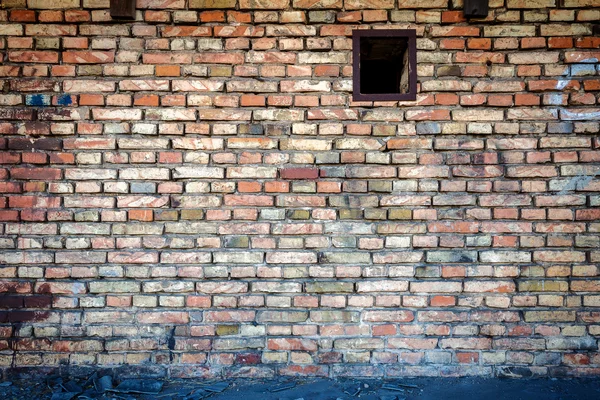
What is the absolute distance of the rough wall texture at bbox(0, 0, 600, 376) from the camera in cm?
232

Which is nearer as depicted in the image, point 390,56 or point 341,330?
point 341,330

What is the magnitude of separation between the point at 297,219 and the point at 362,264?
51cm

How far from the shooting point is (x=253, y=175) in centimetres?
234

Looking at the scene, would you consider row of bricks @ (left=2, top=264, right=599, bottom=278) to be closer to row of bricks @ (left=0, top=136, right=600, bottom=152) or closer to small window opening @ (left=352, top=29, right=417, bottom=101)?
row of bricks @ (left=0, top=136, right=600, bottom=152)

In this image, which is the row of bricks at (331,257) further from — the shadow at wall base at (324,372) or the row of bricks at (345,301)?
the shadow at wall base at (324,372)

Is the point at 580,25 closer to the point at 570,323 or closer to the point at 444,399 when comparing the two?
the point at 570,323

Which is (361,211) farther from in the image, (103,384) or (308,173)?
(103,384)

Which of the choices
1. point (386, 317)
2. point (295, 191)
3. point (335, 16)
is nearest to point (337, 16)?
point (335, 16)

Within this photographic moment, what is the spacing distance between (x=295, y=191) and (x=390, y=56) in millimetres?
1223

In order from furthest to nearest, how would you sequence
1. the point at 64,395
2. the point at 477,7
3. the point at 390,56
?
the point at 390,56 → the point at 477,7 → the point at 64,395

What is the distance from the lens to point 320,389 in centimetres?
224

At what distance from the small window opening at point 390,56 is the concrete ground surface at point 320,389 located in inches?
72.3

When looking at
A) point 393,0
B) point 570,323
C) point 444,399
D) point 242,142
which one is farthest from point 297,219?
point 570,323

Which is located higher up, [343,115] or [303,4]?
[303,4]
